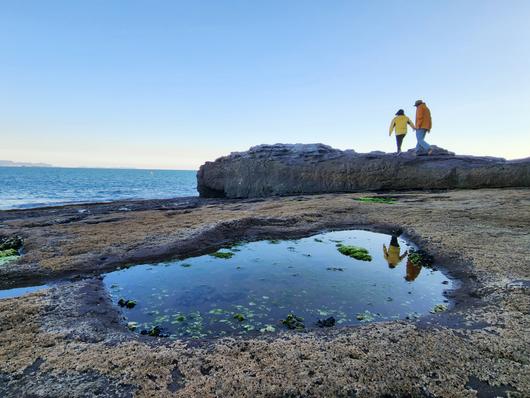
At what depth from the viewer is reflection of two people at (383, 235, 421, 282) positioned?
7.83 meters

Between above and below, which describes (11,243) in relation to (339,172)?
below

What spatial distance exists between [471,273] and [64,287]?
8.21 metres

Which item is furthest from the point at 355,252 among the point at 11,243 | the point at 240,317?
the point at 11,243

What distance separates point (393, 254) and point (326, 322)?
463 centimetres

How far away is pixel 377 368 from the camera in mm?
4062

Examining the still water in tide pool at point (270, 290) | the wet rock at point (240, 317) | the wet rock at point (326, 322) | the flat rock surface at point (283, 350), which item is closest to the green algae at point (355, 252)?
the still water in tide pool at point (270, 290)

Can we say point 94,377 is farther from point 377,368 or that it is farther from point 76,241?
point 76,241

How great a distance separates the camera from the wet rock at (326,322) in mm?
5480

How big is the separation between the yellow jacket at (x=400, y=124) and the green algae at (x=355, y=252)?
13.0 meters

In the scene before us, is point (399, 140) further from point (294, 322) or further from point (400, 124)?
point (294, 322)

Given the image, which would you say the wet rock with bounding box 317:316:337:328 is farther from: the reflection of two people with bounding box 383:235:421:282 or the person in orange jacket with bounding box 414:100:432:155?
the person in orange jacket with bounding box 414:100:432:155

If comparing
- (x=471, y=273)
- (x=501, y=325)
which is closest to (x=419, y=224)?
(x=471, y=273)

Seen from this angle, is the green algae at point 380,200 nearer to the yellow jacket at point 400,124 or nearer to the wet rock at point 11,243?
the yellow jacket at point 400,124

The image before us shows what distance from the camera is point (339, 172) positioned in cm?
2352
